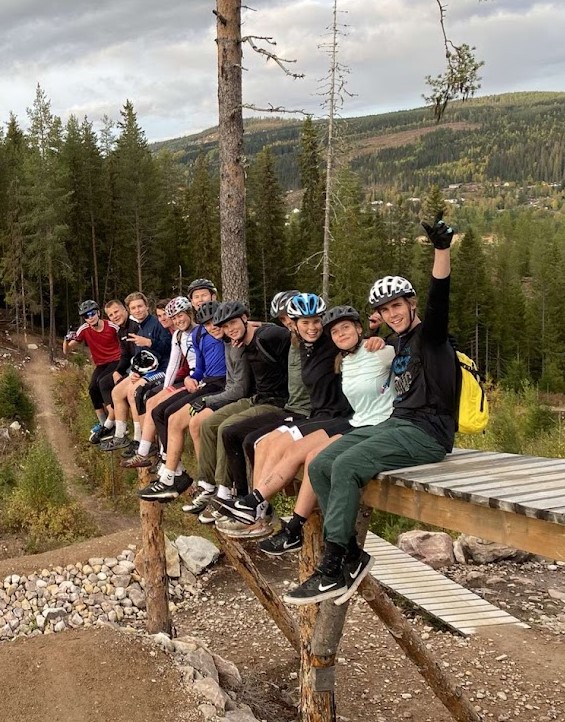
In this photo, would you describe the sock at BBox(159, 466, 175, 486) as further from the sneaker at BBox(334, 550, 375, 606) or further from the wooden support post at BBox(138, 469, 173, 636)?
the wooden support post at BBox(138, 469, 173, 636)

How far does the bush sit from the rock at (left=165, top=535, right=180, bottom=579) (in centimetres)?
1633

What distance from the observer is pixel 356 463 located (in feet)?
13.3

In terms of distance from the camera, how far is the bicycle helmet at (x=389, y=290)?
4.34 metres

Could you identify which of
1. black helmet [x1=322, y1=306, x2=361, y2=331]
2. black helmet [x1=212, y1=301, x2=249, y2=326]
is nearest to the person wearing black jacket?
black helmet [x1=322, y1=306, x2=361, y2=331]

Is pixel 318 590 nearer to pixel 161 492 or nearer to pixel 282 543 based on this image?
pixel 282 543

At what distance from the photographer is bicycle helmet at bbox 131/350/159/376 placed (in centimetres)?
797

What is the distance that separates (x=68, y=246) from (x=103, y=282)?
2.88 metres

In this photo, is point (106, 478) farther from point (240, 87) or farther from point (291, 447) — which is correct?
point (291, 447)

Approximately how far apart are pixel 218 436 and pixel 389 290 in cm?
214

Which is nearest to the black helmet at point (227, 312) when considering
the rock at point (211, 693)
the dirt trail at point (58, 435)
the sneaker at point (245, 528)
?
the sneaker at point (245, 528)

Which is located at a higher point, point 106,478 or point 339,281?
point 339,281

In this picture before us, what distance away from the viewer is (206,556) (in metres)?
12.5

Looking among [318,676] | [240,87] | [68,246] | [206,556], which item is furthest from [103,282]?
[318,676]

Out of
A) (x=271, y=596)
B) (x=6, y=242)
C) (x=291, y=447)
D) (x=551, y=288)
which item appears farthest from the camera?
(x=551, y=288)
